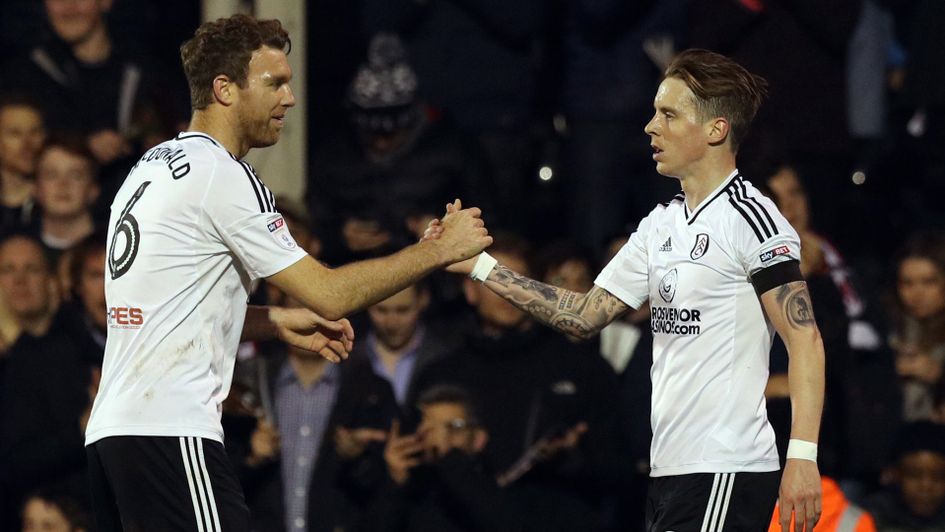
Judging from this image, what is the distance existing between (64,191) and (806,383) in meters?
4.88

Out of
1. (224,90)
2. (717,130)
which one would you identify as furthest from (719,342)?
(224,90)

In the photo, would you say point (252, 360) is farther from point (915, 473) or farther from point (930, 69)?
point (930, 69)

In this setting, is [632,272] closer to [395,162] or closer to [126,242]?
[126,242]

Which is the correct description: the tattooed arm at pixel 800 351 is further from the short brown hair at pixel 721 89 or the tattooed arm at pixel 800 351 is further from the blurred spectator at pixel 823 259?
the blurred spectator at pixel 823 259

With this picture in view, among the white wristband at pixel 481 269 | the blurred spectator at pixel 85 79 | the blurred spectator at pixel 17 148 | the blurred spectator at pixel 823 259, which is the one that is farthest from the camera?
the blurred spectator at pixel 85 79

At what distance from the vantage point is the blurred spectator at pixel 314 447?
25.4ft

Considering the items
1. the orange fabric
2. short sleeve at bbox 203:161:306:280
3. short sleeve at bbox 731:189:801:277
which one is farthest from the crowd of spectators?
short sleeve at bbox 203:161:306:280

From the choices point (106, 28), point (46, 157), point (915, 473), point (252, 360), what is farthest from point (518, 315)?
point (106, 28)

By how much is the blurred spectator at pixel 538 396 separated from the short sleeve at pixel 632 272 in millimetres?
1929

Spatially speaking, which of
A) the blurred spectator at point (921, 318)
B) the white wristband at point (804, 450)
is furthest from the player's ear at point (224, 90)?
the blurred spectator at point (921, 318)

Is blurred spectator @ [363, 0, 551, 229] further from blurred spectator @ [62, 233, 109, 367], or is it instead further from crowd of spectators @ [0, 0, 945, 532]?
blurred spectator @ [62, 233, 109, 367]

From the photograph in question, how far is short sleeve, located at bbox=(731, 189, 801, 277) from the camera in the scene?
17.5 ft

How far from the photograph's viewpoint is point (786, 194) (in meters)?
8.11

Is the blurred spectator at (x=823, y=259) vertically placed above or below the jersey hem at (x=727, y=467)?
above
